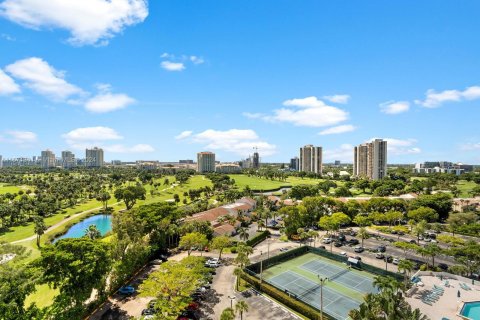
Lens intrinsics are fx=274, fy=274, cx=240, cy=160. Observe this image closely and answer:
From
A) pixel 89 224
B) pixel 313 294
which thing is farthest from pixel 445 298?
pixel 89 224

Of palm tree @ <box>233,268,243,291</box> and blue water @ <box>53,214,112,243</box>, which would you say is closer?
palm tree @ <box>233,268,243,291</box>

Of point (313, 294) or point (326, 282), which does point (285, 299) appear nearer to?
point (313, 294)

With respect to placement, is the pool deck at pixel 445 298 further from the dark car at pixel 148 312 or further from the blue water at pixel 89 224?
the blue water at pixel 89 224

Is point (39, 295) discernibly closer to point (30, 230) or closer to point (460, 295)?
point (30, 230)

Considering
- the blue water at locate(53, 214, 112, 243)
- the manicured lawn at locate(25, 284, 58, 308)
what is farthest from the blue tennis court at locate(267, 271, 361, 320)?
the blue water at locate(53, 214, 112, 243)

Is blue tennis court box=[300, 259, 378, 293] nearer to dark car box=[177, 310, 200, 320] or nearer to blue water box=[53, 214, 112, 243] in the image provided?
dark car box=[177, 310, 200, 320]

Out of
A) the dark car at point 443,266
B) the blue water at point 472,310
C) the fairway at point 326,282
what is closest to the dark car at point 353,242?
the fairway at point 326,282
